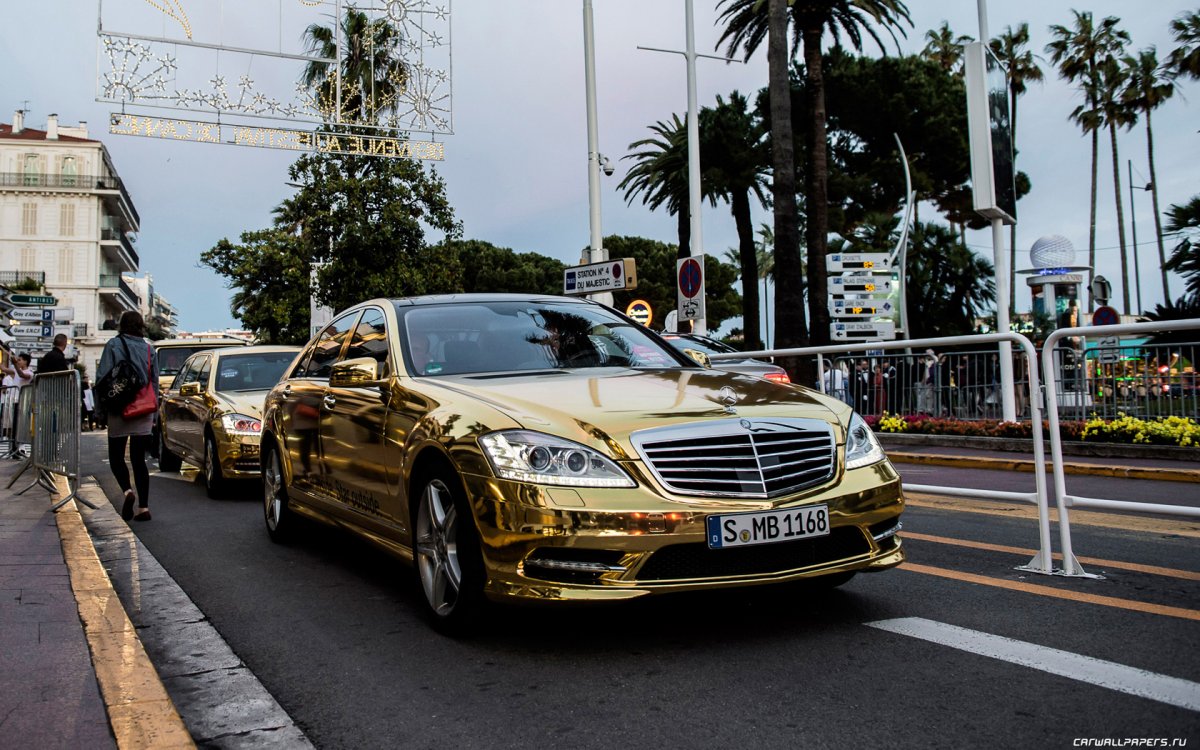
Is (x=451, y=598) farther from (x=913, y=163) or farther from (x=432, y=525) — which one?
(x=913, y=163)

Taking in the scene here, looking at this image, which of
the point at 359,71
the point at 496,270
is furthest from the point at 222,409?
the point at 496,270

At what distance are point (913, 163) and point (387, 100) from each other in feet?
89.4

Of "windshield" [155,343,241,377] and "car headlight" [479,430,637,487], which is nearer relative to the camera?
"car headlight" [479,430,637,487]

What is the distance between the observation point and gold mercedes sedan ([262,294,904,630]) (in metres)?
3.97

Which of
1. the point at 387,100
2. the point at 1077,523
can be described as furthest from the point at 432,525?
the point at 387,100

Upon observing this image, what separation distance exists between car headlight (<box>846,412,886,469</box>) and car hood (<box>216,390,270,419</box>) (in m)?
7.04

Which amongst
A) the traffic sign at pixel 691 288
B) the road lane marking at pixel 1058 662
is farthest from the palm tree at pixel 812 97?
the road lane marking at pixel 1058 662

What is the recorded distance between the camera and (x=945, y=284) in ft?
157

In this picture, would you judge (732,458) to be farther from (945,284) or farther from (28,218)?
(28,218)

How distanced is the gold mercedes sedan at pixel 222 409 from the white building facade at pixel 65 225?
67.8 metres

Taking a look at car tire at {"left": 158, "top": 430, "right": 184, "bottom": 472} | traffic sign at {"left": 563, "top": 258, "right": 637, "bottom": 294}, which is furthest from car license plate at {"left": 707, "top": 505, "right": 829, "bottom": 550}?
car tire at {"left": 158, "top": 430, "right": 184, "bottom": 472}

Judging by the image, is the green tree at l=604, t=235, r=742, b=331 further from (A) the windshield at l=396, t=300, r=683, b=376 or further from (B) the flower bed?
(A) the windshield at l=396, t=300, r=683, b=376

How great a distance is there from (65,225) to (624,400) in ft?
269

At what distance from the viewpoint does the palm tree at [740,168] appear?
41656 millimetres
